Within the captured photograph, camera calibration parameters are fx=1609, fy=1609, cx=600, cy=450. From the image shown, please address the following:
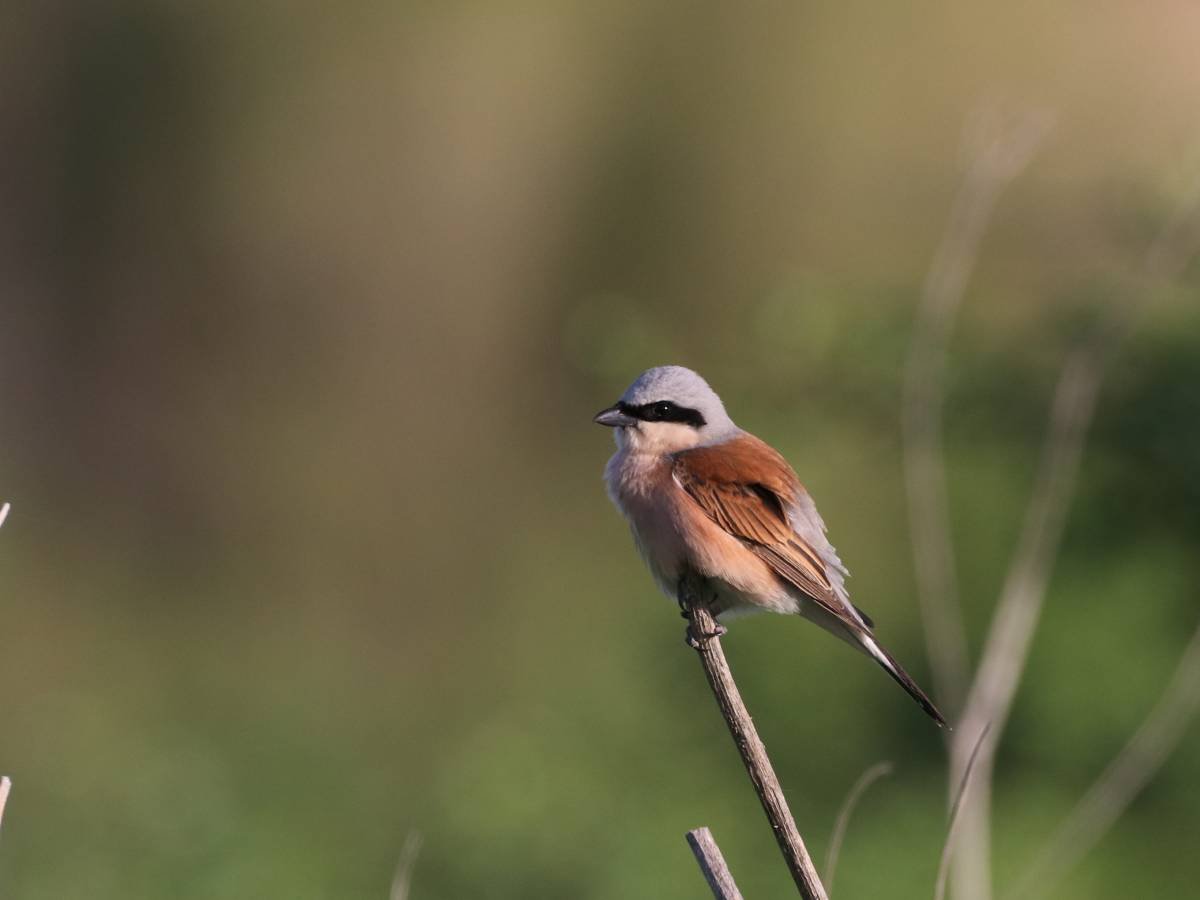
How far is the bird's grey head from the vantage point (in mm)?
2924

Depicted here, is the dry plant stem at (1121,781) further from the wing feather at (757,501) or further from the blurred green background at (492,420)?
the wing feather at (757,501)

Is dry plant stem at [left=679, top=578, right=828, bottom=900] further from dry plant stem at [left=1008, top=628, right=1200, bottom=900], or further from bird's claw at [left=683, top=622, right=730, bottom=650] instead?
dry plant stem at [left=1008, top=628, right=1200, bottom=900]

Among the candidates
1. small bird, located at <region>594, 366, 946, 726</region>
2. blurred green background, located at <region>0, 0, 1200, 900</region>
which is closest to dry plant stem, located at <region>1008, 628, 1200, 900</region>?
blurred green background, located at <region>0, 0, 1200, 900</region>

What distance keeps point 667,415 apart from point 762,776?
133 cm

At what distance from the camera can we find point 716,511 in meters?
2.94

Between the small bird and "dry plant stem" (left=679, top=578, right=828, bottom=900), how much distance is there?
66 centimetres

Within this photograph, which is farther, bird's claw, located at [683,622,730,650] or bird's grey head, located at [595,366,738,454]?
bird's grey head, located at [595,366,738,454]

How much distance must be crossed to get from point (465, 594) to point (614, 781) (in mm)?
4070

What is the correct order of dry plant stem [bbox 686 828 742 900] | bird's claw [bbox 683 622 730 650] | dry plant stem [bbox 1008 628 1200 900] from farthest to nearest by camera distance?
dry plant stem [bbox 1008 628 1200 900] < bird's claw [bbox 683 622 730 650] < dry plant stem [bbox 686 828 742 900]

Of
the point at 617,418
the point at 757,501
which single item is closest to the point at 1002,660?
the point at 757,501

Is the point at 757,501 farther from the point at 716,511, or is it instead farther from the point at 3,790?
the point at 3,790

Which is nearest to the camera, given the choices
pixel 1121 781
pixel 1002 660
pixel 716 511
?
pixel 1002 660

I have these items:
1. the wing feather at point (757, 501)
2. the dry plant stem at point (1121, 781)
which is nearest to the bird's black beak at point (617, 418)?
the wing feather at point (757, 501)

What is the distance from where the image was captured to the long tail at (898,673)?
2.36 metres
